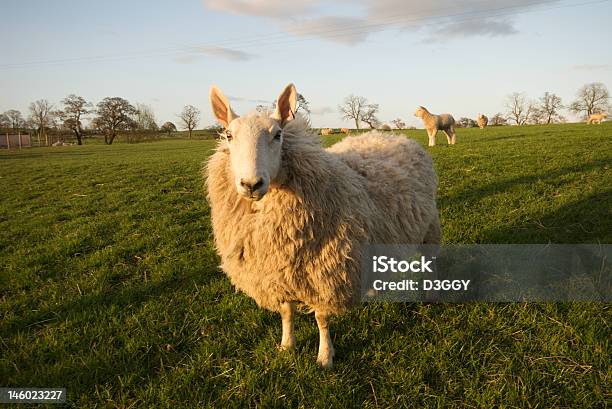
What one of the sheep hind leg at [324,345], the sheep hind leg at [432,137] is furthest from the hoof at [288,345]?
the sheep hind leg at [432,137]

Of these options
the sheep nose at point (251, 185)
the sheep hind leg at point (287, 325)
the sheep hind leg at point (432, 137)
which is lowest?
the sheep hind leg at point (287, 325)

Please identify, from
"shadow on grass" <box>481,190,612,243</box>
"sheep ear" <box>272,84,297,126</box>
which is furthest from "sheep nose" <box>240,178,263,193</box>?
"shadow on grass" <box>481,190,612,243</box>

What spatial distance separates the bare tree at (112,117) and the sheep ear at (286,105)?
6829 centimetres

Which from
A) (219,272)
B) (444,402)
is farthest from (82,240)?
(444,402)

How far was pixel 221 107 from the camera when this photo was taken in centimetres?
350

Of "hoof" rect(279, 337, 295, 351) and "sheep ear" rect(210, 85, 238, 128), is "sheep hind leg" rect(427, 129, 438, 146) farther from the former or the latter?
"hoof" rect(279, 337, 295, 351)

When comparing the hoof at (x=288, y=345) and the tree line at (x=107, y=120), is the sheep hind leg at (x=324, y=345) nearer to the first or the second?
the hoof at (x=288, y=345)

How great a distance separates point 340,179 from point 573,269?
3.12m

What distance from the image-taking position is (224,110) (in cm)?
352

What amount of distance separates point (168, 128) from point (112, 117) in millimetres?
9196

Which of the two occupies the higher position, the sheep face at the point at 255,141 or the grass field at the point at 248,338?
the sheep face at the point at 255,141

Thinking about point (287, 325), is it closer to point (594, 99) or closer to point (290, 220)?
point (290, 220)

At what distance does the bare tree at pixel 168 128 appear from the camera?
69.1 m

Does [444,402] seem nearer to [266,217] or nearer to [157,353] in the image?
[266,217]
